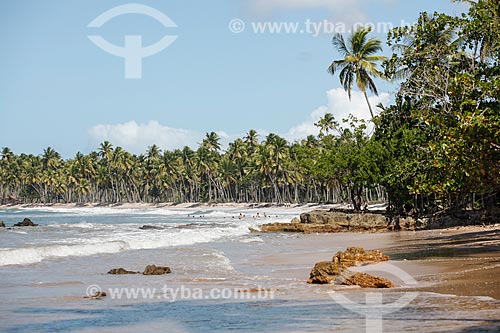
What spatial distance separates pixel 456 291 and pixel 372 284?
1.86m

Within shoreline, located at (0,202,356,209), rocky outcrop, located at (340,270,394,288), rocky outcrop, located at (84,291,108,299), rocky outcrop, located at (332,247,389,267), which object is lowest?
rocky outcrop, located at (84,291,108,299)

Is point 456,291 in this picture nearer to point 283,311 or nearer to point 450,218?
point 283,311

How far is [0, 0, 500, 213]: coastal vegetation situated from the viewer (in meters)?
15.8

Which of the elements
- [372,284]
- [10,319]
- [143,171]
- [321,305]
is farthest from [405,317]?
[143,171]

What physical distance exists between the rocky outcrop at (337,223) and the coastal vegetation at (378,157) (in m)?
1.94

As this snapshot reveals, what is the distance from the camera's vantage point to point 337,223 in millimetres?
39562

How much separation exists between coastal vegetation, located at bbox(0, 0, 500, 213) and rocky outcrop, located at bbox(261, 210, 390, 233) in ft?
6.38

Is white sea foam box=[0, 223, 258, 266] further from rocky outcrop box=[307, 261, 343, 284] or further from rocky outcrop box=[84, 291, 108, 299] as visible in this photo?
rocky outcrop box=[307, 261, 343, 284]

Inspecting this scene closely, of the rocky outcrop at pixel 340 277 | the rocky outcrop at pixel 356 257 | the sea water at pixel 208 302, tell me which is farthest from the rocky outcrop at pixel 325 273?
the rocky outcrop at pixel 356 257

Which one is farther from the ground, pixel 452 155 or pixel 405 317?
pixel 452 155

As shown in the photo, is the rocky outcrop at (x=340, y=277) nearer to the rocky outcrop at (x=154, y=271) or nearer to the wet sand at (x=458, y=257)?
the wet sand at (x=458, y=257)

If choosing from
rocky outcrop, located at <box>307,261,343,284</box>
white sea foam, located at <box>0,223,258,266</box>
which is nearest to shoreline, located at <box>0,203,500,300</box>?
rocky outcrop, located at <box>307,261,343,284</box>

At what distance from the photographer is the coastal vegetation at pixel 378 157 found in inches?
622

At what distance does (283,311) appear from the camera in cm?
1131
